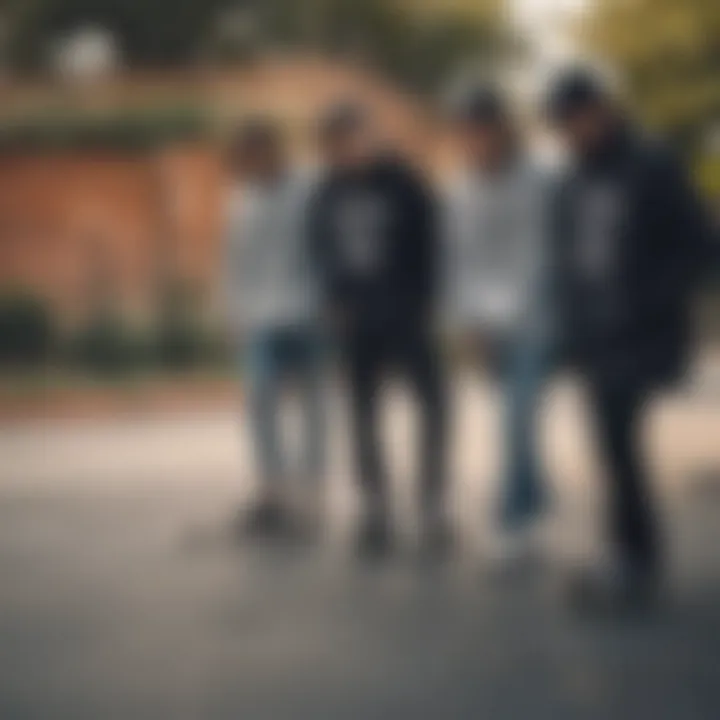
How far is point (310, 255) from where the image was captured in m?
1.90

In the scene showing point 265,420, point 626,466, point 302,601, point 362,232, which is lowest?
point 302,601

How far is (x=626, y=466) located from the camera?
1844 millimetres

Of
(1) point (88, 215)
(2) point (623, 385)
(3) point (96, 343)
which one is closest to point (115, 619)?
(3) point (96, 343)

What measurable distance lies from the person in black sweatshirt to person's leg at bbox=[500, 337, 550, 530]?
0.27ft

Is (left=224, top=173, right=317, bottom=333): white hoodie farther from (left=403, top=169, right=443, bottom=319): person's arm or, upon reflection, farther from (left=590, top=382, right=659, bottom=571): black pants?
(left=590, top=382, right=659, bottom=571): black pants

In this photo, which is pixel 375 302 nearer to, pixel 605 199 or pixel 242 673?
pixel 605 199

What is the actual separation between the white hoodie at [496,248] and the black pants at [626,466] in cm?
13

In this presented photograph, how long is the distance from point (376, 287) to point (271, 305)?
13 cm

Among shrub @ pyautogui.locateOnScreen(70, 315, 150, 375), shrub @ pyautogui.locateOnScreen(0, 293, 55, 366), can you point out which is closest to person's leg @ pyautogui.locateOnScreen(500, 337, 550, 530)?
shrub @ pyautogui.locateOnScreen(70, 315, 150, 375)

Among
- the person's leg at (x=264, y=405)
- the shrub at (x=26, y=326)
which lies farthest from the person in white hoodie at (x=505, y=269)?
the shrub at (x=26, y=326)

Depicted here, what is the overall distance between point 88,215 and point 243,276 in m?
0.21

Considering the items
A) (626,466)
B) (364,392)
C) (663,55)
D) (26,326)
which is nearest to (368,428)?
(364,392)

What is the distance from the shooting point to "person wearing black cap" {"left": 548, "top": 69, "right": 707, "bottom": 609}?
183 centimetres

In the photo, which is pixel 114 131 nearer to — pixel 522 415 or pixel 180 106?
pixel 180 106
